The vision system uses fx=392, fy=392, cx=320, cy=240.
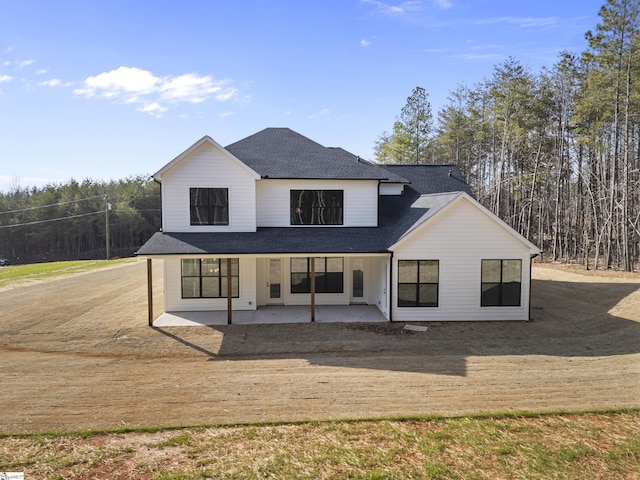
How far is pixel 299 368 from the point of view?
384 inches

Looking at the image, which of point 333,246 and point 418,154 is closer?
point 333,246

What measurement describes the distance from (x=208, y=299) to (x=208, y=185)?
4.51 m

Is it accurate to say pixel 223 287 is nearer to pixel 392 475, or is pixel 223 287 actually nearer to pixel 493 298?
pixel 493 298

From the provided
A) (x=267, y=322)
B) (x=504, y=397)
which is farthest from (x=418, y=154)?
(x=504, y=397)

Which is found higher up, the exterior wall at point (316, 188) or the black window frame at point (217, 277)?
the exterior wall at point (316, 188)

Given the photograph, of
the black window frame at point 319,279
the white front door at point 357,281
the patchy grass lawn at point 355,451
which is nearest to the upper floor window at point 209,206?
the black window frame at point 319,279

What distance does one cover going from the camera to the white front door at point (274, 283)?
53.7 ft

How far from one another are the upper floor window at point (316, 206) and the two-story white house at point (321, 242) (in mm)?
41

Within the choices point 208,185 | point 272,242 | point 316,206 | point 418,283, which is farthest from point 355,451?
point 208,185

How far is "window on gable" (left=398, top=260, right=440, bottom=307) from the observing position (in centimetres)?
1425

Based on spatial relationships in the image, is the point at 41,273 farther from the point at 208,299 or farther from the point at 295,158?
the point at 295,158

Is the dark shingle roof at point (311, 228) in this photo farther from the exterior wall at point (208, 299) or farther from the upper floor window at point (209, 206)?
the exterior wall at point (208, 299)

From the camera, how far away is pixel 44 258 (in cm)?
6500

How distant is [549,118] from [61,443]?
41.2 meters
